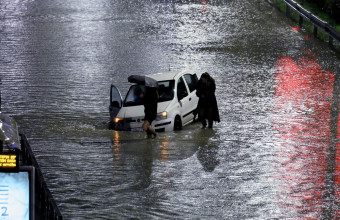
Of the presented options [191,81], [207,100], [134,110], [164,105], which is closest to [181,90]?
[191,81]

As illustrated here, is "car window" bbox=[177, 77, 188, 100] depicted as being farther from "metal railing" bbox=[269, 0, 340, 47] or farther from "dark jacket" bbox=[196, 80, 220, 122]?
"metal railing" bbox=[269, 0, 340, 47]

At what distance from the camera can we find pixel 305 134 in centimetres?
1897

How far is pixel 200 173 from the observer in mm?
15258

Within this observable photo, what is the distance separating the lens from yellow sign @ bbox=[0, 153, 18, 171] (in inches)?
307

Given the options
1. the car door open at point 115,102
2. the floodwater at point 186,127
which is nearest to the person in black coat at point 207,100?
the floodwater at point 186,127

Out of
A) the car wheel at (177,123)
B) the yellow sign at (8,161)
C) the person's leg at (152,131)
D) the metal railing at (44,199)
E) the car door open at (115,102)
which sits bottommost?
the car wheel at (177,123)

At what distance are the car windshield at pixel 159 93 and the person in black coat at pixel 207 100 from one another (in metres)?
0.92

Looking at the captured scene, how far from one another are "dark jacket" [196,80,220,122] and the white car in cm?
68

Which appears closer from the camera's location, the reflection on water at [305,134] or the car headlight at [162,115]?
the reflection on water at [305,134]

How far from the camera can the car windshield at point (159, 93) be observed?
20.7m

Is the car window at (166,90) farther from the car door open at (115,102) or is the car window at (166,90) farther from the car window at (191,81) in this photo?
the car door open at (115,102)

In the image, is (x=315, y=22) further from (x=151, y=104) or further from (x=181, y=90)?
(x=151, y=104)

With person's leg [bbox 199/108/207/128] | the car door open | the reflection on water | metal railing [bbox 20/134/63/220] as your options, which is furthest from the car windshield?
metal railing [bbox 20/134/63/220]

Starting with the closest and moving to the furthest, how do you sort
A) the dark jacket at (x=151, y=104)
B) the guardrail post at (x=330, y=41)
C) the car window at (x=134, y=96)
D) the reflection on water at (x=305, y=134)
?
1. the reflection on water at (x=305, y=134)
2. the dark jacket at (x=151, y=104)
3. the car window at (x=134, y=96)
4. the guardrail post at (x=330, y=41)
